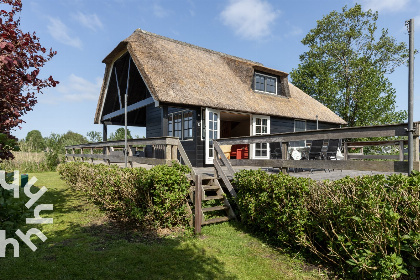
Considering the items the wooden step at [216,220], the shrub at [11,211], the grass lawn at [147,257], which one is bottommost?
the grass lawn at [147,257]

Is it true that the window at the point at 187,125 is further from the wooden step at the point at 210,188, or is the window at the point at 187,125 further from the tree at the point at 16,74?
the tree at the point at 16,74

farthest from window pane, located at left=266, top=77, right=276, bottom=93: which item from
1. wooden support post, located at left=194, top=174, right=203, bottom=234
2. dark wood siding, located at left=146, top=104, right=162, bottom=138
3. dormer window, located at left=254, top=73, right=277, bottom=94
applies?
wooden support post, located at left=194, top=174, right=203, bottom=234

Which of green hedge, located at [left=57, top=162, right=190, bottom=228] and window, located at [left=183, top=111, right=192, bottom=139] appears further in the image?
window, located at [left=183, top=111, right=192, bottom=139]

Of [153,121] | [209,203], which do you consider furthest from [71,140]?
[209,203]

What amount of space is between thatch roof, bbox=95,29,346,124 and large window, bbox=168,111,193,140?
1560 millimetres

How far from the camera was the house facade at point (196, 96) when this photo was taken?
34.6 feet

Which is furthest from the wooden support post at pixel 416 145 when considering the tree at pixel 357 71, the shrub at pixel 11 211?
the tree at pixel 357 71

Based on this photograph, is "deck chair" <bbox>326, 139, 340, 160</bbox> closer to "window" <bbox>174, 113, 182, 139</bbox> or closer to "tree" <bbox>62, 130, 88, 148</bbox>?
"window" <bbox>174, 113, 182, 139</bbox>

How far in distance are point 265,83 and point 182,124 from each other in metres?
5.74

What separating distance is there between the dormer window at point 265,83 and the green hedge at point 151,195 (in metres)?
9.70

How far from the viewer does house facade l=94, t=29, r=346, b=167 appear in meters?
10.5

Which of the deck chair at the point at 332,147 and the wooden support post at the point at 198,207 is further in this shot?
the deck chair at the point at 332,147

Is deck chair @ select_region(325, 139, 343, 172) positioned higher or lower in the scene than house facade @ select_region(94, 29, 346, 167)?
lower

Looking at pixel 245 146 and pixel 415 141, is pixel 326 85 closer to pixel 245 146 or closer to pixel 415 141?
pixel 245 146
